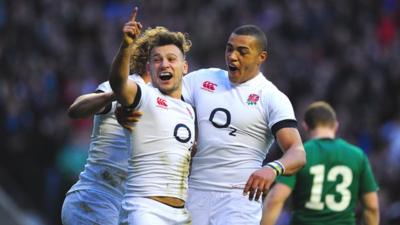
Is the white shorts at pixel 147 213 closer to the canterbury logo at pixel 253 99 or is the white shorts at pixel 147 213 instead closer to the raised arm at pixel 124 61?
the raised arm at pixel 124 61

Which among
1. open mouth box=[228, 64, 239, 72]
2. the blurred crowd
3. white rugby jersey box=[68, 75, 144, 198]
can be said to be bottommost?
white rugby jersey box=[68, 75, 144, 198]

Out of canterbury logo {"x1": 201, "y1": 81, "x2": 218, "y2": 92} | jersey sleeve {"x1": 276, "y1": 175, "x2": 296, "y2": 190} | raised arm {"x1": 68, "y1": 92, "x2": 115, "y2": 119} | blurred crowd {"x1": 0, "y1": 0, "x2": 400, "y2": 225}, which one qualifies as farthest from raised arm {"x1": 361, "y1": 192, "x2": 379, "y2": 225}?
blurred crowd {"x1": 0, "y1": 0, "x2": 400, "y2": 225}

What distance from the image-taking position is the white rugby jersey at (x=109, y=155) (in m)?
9.06

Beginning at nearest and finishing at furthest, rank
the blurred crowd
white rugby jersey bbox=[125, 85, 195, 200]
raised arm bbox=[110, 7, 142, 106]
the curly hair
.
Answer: raised arm bbox=[110, 7, 142, 106]
white rugby jersey bbox=[125, 85, 195, 200]
the curly hair
the blurred crowd

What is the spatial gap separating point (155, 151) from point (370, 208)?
312 cm

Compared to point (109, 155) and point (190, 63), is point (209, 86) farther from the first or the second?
point (190, 63)

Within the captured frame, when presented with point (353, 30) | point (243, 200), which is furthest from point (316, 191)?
point (353, 30)

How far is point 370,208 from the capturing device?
10773mm

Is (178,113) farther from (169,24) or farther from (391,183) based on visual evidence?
(169,24)

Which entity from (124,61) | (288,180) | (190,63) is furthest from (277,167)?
(190,63)

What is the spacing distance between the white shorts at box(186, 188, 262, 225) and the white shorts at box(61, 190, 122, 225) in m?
0.59

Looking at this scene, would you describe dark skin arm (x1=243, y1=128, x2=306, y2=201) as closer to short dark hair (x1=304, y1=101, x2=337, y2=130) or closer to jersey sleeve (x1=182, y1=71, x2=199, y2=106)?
jersey sleeve (x1=182, y1=71, x2=199, y2=106)

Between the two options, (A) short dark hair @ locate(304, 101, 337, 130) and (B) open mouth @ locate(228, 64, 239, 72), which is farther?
(A) short dark hair @ locate(304, 101, 337, 130)

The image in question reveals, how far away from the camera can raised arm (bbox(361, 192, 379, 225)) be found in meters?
10.8
